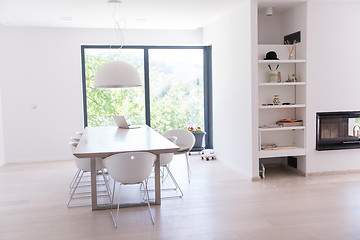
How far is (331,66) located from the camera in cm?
545

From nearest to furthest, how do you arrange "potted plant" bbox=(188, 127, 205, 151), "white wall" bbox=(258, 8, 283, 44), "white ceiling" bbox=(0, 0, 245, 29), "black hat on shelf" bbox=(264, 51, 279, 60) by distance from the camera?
"white ceiling" bbox=(0, 0, 245, 29) < "black hat on shelf" bbox=(264, 51, 279, 60) < "white wall" bbox=(258, 8, 283, 44) < "potted plant" bbox=(188, 127, 205, 151)

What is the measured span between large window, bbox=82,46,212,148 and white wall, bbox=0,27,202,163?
286mm

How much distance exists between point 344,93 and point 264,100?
1.21m

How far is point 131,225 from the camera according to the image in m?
3.59

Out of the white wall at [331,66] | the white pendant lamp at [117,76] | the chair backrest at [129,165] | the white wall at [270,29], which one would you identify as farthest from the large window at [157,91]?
the chair backrest at [129,165]

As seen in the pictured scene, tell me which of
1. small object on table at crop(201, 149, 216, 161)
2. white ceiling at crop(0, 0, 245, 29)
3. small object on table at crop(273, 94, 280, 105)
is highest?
white ceiling at crop(0, 0, 245, 29)

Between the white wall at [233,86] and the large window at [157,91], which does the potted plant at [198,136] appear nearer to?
the large window at [157,91]

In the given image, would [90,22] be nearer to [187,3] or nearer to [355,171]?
[187,3]

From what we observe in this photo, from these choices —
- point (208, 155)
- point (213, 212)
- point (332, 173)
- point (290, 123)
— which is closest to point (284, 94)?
point (290, 123)

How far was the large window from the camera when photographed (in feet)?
24.4

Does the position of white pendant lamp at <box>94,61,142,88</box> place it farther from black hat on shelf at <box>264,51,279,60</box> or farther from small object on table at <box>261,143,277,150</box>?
small object on table at <box>261,143,277,150</box>

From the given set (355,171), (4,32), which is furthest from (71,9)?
(355,171)

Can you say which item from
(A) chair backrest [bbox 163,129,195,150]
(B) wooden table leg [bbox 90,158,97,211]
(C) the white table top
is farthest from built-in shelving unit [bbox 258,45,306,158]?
(B) wooden table leg [bbox 90,158,97,211]

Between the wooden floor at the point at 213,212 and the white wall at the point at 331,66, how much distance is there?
1.18 ft
